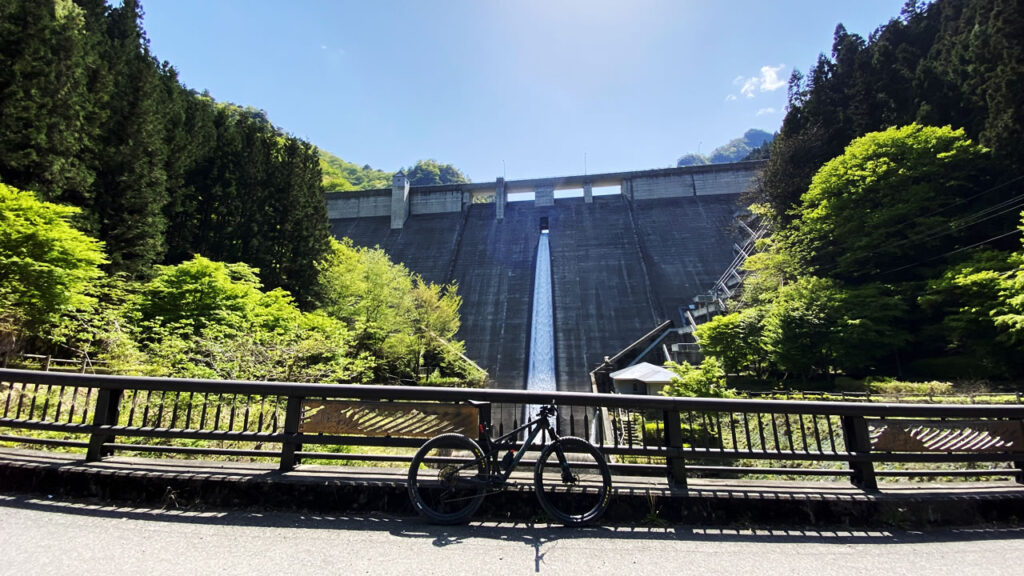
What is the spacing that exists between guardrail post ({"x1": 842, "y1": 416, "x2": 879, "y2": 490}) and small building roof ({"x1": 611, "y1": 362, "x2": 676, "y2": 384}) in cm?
1164

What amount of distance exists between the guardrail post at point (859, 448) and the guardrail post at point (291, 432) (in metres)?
4.89

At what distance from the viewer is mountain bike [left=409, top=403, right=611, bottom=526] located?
3.15 meters

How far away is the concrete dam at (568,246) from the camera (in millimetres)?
24844

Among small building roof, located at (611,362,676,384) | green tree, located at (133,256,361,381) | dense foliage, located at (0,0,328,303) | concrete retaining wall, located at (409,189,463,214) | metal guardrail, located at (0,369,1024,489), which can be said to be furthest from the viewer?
concrete retaining wall, located at (409,189,463,214)

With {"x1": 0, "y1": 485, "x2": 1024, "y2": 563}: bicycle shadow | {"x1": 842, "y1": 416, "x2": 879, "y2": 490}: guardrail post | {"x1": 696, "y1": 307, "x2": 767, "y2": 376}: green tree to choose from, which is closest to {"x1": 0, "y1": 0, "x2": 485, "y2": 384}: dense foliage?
{"x1": 0, "y1": 485, "x2": 1024, "y2": 563}: bicycle shadow

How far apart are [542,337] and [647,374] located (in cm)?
877

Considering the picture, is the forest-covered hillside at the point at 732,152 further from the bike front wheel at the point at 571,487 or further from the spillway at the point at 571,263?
the bike front wheel at the point at 571,487

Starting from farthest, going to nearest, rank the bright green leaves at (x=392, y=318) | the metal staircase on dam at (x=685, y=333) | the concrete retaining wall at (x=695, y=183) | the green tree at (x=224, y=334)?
1. the concrete retaining wall at (x=695, y=183)
2. the metal staircase on dam at (x=685, y=333)
3. the bright green leaves at (x=392, y=318)
4. the green tree at (x=224, y=334)

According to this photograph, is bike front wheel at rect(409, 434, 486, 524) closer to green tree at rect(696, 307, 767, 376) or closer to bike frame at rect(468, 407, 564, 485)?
bike frame at rect(468, 407, 564, 485)

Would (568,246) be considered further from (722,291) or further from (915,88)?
(915,88)

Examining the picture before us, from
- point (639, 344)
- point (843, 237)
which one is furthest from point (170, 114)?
point (843, 237)

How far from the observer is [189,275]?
1227cm

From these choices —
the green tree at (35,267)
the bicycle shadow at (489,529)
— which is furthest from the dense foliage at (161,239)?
the bicycle shadow at (489,529)

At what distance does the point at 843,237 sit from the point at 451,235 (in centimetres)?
2725
